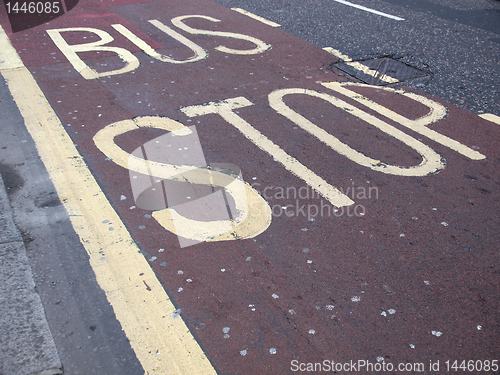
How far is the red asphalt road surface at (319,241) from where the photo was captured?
2.67 metres

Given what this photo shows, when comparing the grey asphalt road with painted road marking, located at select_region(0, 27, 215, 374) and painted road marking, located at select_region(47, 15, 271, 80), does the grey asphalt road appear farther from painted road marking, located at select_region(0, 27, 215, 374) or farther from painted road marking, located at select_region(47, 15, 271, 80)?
painted road marking, located at select_region(0, 27, 215, 374)

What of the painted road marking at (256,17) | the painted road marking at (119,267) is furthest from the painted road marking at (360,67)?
the painted road marking at (119,267)

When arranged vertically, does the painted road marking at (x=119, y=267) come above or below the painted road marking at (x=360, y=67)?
below

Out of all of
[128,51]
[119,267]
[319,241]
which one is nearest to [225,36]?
[128,51]

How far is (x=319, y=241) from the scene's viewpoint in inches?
134

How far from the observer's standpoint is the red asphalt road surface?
2672mm

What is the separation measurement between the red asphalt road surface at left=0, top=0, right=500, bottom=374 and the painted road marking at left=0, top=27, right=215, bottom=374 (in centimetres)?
9

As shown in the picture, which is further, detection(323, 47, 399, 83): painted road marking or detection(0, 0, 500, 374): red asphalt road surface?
detection(323, 47, 399, 83): painted road marking

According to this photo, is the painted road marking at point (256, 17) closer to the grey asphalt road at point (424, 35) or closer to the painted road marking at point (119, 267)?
the grey asphalt road at point (424, 35)

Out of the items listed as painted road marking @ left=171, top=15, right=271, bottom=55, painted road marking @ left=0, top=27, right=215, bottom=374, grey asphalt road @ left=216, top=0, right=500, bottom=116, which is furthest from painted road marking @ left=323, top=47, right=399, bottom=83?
painted road marking @ left=0, top=27, right=215, bottom=374

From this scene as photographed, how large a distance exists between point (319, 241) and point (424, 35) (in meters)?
6.89

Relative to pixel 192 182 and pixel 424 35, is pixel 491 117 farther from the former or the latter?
pixel 192 182

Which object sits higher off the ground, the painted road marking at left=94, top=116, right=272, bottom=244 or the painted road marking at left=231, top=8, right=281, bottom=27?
the painted road marking at left=231, top=8, right=281, bottom=27

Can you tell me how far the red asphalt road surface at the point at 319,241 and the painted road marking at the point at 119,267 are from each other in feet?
0.29
